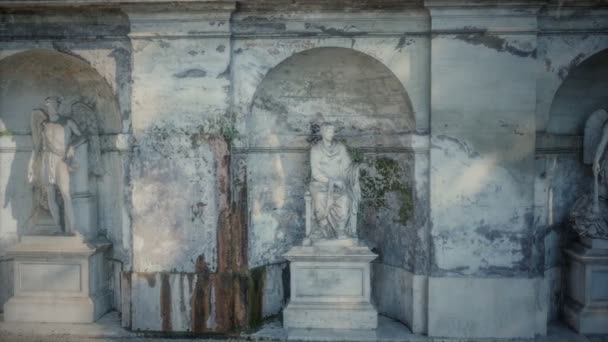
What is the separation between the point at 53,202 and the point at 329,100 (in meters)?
3.70

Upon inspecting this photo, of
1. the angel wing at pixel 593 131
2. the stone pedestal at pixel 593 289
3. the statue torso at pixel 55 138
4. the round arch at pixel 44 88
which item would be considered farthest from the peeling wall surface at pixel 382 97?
the statue torso at pixel 55 138

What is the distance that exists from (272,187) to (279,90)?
125cm

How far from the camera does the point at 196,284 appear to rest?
245 inches

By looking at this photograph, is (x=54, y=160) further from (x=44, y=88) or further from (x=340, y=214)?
(x=340, y=214)

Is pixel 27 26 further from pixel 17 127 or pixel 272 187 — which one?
pixel 272 187

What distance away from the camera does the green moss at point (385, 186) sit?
670 cm

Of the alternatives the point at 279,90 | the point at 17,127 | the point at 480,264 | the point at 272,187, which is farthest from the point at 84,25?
the point at 480,264

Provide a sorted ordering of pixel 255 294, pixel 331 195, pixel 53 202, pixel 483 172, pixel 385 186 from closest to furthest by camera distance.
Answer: pixel 483 172, pixel 331 195, pixel 255 294, pixel 53 202, pixel 385 186

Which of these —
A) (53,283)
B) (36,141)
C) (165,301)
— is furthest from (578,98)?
(53,283)

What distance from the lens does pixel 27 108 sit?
7066mm

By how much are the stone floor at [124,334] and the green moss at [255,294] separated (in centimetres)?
14

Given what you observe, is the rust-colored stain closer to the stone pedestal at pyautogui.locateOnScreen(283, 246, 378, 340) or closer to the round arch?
the stone pedestal at pyautogui.locateOnScreen(283, 246, 378, 340)

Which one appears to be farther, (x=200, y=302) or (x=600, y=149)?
(x=600, y=149)

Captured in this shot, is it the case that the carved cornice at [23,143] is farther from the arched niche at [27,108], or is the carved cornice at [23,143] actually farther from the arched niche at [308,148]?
the arched niche at [308,148]
